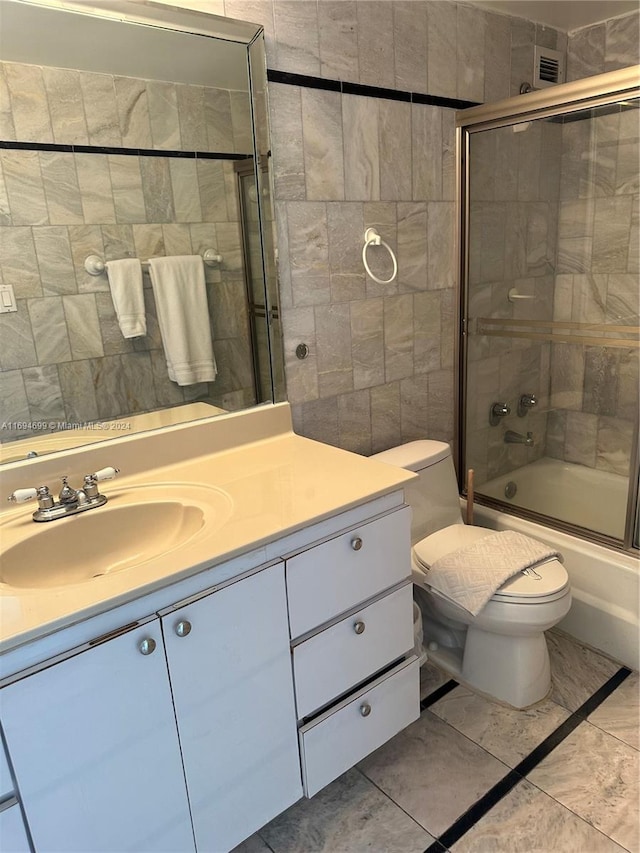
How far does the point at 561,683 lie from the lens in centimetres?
199

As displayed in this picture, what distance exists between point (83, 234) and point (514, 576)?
1516mm

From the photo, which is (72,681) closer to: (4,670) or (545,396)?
(4,670)

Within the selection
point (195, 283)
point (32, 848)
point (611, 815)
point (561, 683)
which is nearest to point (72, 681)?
point (32, 848)

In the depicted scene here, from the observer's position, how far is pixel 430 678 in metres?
2.05

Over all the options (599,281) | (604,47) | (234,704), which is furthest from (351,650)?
(604,47)

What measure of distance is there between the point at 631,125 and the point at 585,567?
156cm

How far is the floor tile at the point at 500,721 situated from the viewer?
69.2 inches

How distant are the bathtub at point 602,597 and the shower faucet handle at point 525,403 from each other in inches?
23.1

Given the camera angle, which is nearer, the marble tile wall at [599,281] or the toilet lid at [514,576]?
the toilet lid at [514,576]

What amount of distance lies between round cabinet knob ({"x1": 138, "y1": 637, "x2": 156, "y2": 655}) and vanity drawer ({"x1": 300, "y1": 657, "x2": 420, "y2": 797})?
1.63 ft

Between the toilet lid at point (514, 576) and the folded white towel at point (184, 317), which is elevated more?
the folded white towel at point (184, 317)

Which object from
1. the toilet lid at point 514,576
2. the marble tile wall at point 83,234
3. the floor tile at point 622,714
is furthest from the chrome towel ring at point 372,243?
the floor tile at point 622,714

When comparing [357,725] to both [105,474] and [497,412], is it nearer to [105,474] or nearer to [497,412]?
[105,474]

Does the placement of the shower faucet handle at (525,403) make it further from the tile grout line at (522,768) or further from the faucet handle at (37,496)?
the faucet handle at (37,496)
